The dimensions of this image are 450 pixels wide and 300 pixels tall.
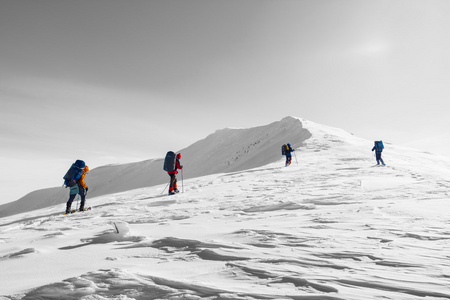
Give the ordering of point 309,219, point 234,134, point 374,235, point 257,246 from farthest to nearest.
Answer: point 234,134 < point 309,219 < point 374,235 < point 257,246

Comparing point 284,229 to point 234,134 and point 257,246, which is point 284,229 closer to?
point 257,246

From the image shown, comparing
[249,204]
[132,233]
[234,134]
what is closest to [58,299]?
[132,233]

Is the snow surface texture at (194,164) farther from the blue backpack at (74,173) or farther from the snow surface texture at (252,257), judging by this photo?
the snow surface texture at (252,257)

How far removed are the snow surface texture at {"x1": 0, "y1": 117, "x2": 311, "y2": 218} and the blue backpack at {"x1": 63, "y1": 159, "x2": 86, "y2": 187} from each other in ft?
93.9

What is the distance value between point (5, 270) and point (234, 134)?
6028 centimetres

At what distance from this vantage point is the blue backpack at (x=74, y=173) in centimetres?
1167

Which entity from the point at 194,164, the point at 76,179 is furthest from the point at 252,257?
the point at 194,164

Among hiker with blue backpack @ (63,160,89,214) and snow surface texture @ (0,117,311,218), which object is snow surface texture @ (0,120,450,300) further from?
snow surface texture @ (0,117,311,218)

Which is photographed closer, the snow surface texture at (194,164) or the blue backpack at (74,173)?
the blue backpack at (74,173)

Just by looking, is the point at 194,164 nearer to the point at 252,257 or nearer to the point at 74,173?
the point at 74,173

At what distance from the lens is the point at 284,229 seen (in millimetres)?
5410

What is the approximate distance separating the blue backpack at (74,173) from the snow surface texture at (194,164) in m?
28.6

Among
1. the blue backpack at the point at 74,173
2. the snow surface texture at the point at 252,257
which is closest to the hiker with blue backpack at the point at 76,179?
the blue backpack at the point at 74,173

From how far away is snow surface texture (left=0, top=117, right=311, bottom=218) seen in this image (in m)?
45.9
